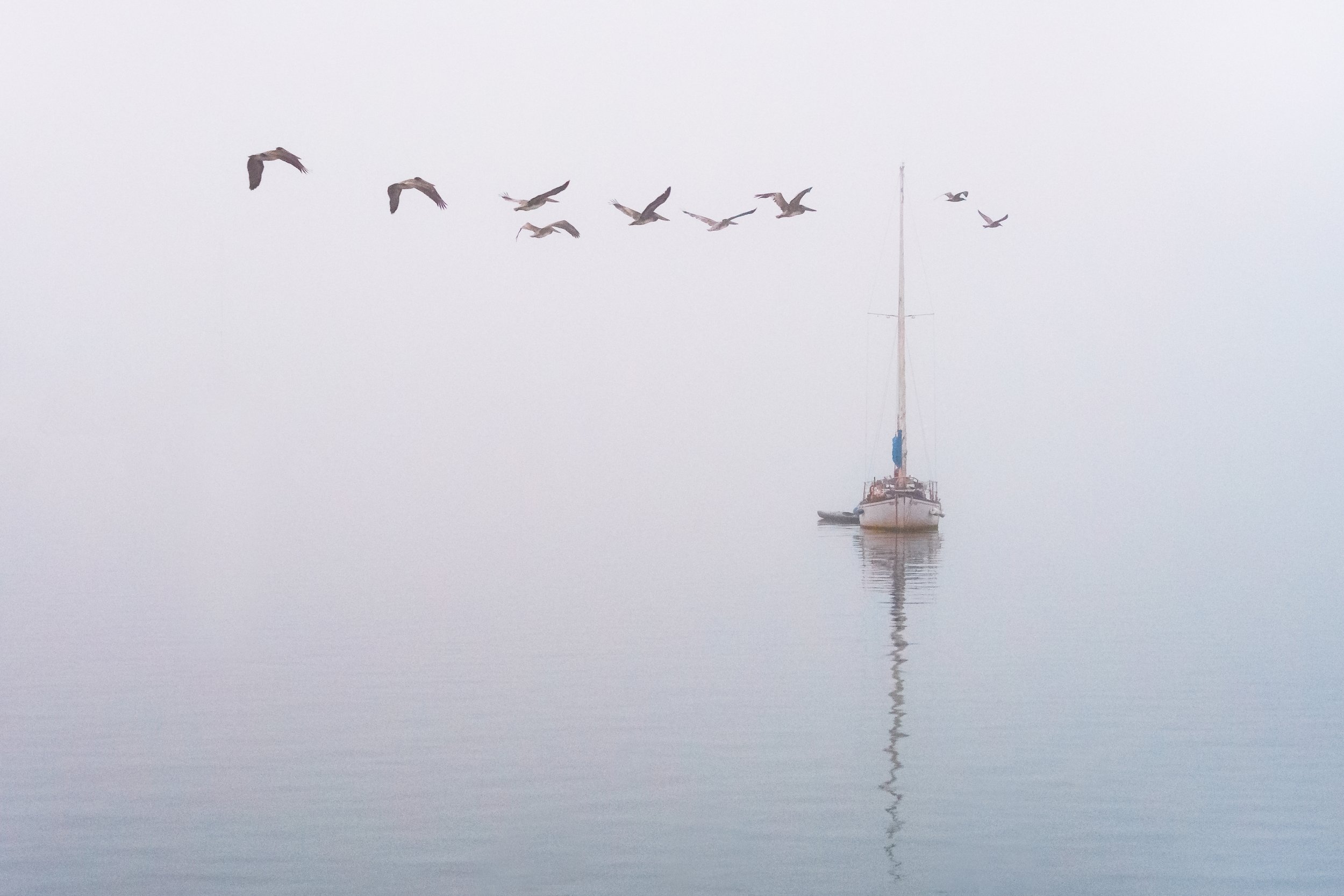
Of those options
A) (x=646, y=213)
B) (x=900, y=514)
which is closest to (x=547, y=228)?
(x=646, y=213)

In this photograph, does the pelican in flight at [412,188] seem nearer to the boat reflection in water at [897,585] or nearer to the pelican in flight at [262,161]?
the pelican in flight at [262,161]

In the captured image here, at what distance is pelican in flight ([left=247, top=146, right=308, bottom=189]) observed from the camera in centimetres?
2161

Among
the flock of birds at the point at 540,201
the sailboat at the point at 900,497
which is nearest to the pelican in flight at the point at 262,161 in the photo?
the flock of birds at the point at 540,201

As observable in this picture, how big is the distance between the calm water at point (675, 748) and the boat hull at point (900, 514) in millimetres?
29309

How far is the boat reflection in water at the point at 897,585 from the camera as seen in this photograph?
24781mm

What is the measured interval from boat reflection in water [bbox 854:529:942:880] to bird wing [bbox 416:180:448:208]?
10.9 m

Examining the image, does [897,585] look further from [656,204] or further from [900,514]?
[656,204]

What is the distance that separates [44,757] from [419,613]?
27.0 meters

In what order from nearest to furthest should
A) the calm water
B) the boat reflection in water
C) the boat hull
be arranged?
the calm water
the boat reflection in water
the boat hull

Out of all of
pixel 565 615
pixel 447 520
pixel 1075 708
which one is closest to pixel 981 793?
pixel 1075 708

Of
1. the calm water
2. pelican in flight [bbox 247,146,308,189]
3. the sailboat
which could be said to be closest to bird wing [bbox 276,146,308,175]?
pelican in flight [bbox 247,146,308,189]

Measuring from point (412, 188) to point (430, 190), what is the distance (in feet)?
1.08

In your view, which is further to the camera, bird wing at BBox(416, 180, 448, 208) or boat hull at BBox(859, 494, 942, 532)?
boat hull at BBox(859, 494, 942, 532)

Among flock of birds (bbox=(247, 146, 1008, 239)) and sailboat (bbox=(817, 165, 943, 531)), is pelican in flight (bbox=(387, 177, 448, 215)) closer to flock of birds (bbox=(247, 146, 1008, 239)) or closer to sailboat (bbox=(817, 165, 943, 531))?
flock of birds (bbox=(247, 146, 1008, 239))
